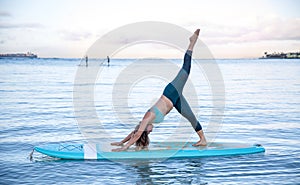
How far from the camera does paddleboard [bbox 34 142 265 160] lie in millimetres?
10039

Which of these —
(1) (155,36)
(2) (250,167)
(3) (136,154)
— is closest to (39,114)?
(1) (155,36)

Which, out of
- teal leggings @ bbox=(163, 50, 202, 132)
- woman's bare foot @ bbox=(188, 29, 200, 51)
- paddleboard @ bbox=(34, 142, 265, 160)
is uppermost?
woman's bare foot @ bbox=(188, 29, 200, 51)

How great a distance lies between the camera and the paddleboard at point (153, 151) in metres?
10.0

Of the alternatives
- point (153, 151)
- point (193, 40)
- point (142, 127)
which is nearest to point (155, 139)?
point (153, 151)

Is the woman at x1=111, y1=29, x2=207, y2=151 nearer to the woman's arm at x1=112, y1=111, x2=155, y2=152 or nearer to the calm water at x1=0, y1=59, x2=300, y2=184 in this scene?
the woman's arm at x1=112, y1=111, x2=155, y2=152

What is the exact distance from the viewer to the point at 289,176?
8.78m

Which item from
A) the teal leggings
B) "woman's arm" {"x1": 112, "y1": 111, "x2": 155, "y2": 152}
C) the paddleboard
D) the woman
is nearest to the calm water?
the paddleboard

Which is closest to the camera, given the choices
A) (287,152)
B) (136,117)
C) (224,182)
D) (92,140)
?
(224,182)

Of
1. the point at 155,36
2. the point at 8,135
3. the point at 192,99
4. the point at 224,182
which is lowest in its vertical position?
the point at 224,182

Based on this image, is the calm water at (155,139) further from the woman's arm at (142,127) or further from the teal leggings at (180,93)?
the teal leggings at (180,93)

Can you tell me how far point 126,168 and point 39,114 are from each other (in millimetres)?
8826

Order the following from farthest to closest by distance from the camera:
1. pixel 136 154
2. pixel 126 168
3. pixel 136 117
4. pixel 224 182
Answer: pixel 136 117 < pixel 136 154 < pixel 126 168 < pixel 224 182

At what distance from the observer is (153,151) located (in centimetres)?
1026

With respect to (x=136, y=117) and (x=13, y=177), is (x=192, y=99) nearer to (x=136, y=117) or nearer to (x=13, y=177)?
(x=136, y=117)
